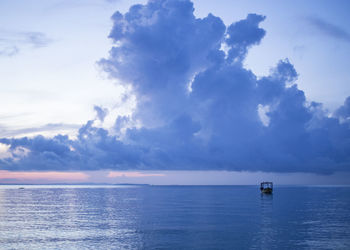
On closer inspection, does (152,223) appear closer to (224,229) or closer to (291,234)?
(224,229)

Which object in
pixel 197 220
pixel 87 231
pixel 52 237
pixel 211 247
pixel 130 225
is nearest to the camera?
pixel 211 247

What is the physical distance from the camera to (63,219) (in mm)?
73500

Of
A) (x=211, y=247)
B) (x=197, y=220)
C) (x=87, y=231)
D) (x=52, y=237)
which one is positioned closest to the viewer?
(x=211, y=247)

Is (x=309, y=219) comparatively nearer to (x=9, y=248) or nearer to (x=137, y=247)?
(x=137, y=247)

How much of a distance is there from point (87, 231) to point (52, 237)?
638cm

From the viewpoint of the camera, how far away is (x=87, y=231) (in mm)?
57312

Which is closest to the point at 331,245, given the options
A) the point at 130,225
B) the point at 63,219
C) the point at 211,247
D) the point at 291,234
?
the point at 291,234

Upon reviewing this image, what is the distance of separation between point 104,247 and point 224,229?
21.3 m

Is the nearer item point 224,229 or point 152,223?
point 224,229

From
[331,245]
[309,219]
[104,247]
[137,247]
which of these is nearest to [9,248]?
[104,247]

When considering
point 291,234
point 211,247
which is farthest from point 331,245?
point 211,247

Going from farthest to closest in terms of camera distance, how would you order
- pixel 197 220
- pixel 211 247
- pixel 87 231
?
1. pixel 197 220
2. pixel 87 231
3. pixel 211 247

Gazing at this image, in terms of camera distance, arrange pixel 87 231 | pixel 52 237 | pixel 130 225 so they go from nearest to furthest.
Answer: pixel 52 237 → pixel 87 231 → pixel 130 225

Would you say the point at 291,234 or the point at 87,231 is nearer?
the point at 291,234
